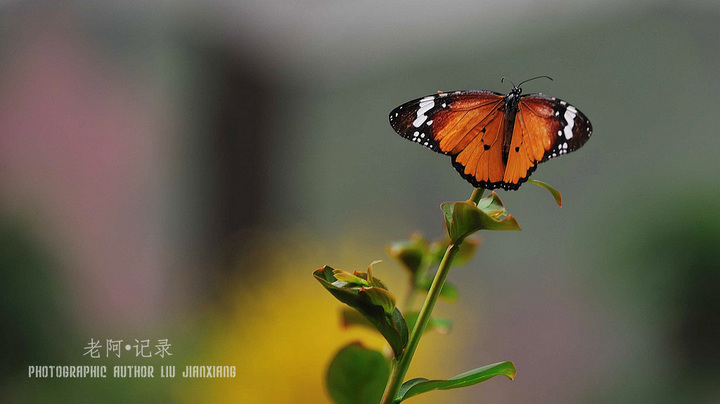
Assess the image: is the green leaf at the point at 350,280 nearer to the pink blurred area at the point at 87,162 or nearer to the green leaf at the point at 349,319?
the green leaf at the point at 349,319

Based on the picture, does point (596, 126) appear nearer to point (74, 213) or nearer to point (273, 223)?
point (273, 223)

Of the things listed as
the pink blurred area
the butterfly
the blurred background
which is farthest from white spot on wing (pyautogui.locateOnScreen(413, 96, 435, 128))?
the pink blurred area

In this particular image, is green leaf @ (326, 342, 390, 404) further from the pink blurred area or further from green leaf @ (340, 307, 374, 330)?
the pink blurred area

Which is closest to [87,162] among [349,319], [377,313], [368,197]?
[368,197]

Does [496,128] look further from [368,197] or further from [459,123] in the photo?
[368,197]

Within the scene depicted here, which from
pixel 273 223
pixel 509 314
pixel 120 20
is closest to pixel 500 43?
pixel 509 314

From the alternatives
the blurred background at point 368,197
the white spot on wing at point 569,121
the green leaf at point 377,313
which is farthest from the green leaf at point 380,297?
the blurred background at point 368,197
